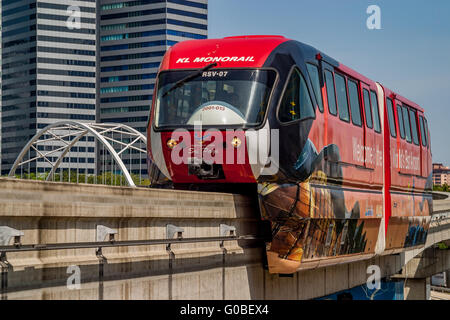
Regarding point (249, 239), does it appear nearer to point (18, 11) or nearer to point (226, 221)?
point (226, 221)

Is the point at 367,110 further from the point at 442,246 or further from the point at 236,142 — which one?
the point at 442,246

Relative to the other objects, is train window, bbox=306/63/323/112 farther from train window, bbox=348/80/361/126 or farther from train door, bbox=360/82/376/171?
train door, bbox=360/82/376/171

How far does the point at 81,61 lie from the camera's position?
174 meters

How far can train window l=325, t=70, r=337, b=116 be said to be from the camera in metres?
17.1

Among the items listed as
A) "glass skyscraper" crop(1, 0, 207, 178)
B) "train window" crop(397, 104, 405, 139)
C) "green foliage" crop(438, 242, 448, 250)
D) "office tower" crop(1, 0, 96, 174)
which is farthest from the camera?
"glass skyscraper" crop(1, 0, 207, 178)

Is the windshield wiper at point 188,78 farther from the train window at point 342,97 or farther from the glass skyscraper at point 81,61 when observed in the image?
the glass skyscraper at point 81,61

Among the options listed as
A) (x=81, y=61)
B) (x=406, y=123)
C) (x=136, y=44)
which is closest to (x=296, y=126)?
(x=406, y=123)

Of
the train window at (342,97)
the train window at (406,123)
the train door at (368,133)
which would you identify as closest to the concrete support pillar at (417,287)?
the train window at (406,123)

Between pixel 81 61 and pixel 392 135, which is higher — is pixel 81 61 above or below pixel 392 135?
above

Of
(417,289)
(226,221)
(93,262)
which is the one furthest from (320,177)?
(417,289)

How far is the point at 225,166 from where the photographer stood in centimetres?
1485

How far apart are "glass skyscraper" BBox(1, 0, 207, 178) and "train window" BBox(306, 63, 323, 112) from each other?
503 ft

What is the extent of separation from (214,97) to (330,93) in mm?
3185

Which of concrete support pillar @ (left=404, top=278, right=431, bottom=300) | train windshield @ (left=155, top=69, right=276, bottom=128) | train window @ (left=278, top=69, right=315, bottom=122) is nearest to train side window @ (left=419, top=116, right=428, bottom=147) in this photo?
train window @ (left=278, top=69, right=315, bottom=122)
